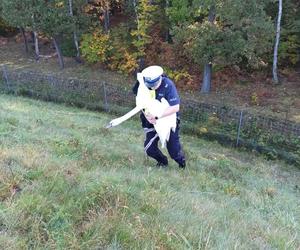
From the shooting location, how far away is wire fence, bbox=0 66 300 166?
1299cm

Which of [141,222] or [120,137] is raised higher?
[141,222]

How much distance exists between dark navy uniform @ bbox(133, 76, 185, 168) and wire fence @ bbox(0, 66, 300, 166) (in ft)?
21.9

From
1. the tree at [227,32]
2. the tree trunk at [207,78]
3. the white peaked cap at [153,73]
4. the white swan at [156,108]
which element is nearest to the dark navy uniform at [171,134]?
the white swan at [156,108]

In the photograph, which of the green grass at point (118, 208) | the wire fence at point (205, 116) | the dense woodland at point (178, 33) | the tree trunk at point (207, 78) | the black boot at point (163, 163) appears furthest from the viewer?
the tree trunk at point (207, 78)

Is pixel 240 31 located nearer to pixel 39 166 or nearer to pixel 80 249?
pixel 39 166

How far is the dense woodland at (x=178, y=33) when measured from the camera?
17.5 metres

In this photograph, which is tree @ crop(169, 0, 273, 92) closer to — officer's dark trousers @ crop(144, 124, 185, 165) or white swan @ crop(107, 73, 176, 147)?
officer's dark trousers @ crop(144, 124, 185, 165)

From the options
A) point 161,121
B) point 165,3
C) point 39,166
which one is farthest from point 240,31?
point 39,166

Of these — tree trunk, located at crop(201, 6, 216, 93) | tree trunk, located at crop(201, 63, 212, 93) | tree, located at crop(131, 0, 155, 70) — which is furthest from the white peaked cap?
tree, located at crop(131, 0, 155, 70)

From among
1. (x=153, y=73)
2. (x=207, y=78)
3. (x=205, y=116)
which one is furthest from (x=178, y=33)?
(x=153, y=73)

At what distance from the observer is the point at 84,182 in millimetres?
4457

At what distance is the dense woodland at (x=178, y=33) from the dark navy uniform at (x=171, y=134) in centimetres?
1149

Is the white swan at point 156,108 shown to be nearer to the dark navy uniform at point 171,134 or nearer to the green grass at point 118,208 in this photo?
the dark navy uniform at point 171,134

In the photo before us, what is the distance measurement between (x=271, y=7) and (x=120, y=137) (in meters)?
14.7
